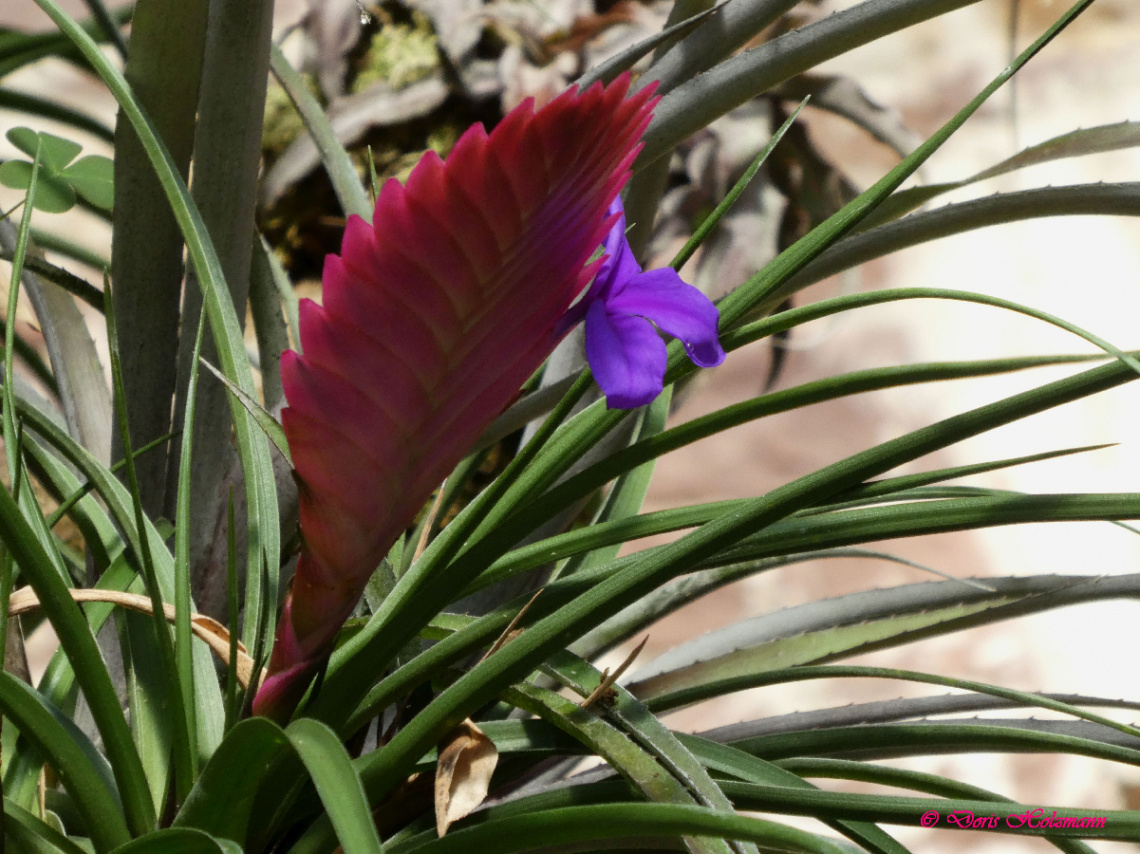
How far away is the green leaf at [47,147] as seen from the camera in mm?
679

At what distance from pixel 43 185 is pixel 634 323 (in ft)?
1.82

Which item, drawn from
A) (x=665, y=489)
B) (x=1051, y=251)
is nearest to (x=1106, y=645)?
(x=665, y=489)

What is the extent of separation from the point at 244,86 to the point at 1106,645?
1286mm

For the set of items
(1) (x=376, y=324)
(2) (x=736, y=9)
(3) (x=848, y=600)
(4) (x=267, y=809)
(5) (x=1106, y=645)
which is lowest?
(4) (x=267, y=809)

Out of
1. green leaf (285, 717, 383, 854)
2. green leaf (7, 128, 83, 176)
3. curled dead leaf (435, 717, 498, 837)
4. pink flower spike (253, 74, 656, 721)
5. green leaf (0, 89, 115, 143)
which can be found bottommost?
green leaf (285, 717, 383, 854)

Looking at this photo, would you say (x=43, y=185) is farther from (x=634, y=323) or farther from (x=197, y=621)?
(x=634, y=323)

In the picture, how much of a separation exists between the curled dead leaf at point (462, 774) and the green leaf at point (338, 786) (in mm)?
76

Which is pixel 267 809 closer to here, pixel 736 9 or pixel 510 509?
pixel 510 509

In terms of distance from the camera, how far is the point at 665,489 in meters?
1.51

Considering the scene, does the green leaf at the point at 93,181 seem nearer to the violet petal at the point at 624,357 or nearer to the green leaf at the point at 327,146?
the green leaf at the point at 327,146

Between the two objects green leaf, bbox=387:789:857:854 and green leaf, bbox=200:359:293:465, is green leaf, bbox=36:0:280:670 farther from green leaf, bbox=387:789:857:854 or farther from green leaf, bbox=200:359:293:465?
green leaf, bbox=387:789:857:854

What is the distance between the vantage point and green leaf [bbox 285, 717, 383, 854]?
27cm

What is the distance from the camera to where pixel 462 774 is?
0.39 m

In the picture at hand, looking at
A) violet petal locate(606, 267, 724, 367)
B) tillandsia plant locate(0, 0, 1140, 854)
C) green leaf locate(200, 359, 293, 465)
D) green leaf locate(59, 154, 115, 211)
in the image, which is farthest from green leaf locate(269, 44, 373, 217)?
violet petal locate(606, 267, 724, 367)
